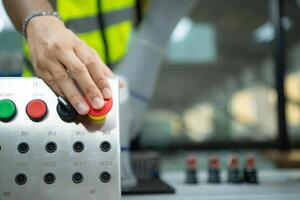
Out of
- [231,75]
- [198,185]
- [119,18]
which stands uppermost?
[231,75]

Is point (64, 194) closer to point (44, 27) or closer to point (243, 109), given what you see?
point (44, 27)

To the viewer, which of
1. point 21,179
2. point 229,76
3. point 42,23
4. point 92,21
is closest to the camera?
point 21,179

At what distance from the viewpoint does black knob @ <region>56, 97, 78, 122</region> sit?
0.45 m

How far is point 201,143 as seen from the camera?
9.97ft

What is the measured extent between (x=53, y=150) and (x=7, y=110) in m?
0.06

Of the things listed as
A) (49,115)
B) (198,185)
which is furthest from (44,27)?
(198,185)

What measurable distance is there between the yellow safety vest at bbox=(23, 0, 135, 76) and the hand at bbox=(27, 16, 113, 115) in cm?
34

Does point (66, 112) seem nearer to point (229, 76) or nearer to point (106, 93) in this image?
point (106, 93)

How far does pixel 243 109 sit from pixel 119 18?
7.94 feet

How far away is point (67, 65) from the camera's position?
490 millimetres

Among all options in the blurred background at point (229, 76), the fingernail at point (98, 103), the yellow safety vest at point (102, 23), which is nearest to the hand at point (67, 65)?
the fingernail at point (98, 103)

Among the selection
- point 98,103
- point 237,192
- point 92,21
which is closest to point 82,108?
point 98,103

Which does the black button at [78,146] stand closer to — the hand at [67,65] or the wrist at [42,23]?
the hand at [67,65]

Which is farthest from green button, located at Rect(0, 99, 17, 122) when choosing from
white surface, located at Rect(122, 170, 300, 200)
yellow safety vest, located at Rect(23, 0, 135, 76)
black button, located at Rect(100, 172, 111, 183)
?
yellow safety vest, located at Rect(23, 0, 135, 76)
